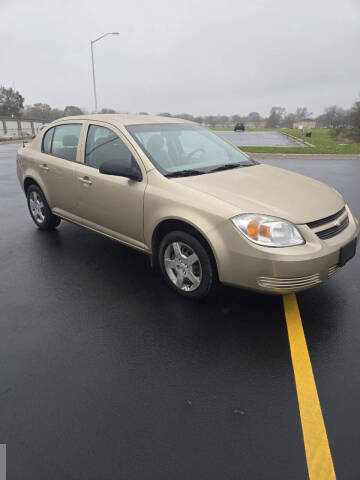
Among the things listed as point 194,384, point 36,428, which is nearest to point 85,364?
point 36,428

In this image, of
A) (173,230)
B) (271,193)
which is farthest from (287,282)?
(173,230)

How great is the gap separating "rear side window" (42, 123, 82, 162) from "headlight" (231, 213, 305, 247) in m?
2.64

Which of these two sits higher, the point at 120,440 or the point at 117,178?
the point at 117,178

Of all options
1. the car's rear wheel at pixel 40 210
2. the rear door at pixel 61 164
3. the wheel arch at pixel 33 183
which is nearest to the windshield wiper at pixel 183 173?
the rear door at pixel 61 164

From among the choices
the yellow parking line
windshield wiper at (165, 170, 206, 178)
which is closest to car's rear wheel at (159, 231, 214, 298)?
windshield wiper at (165, 170, 206, 178)

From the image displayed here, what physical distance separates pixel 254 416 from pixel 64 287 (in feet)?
8.14

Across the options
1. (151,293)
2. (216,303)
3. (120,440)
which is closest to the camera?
(120,440)

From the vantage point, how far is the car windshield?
395cm

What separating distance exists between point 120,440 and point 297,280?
→ 178 centimetres

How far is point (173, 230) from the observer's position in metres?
3.67

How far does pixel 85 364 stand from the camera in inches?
110

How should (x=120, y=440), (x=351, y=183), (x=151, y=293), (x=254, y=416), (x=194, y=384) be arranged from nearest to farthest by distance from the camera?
(x=120, y=440) < (x=254, y=416) < (x=194, y=384) < (x=151, y=293) < (x=351, y=183)

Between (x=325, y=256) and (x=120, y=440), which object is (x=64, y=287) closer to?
(x=120, y=440)

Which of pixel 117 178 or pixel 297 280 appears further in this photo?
pixel 117 178
